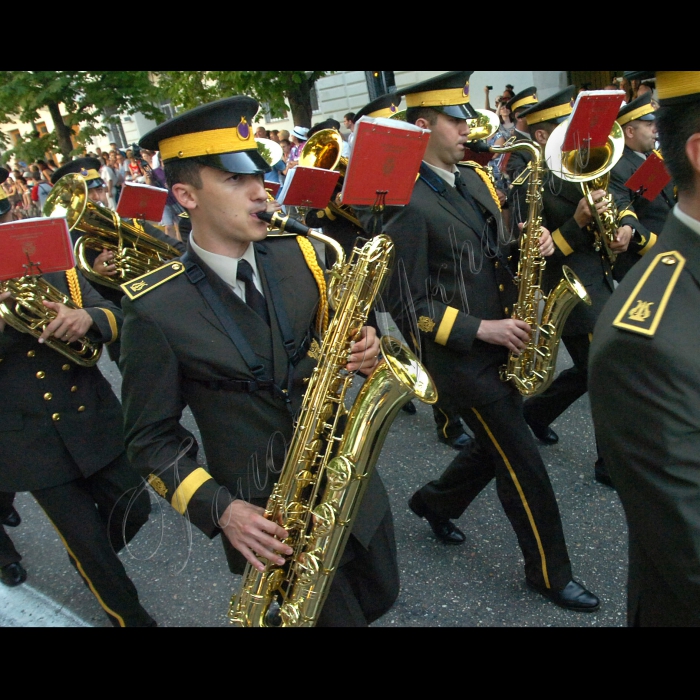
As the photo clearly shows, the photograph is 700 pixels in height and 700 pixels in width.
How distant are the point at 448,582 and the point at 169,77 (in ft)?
42.7

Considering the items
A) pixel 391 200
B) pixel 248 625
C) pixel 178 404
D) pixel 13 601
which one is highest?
pixel 391 200

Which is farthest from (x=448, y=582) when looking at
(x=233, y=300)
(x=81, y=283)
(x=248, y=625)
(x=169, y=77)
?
(x=169, y=77)

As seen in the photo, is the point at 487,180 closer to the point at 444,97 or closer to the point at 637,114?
the point at 444,97

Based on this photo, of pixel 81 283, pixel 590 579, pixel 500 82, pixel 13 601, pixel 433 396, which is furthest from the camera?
pixel 500 82

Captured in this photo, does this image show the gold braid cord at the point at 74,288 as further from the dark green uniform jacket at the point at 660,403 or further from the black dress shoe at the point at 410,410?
the black dress shoe at the point at 410,410

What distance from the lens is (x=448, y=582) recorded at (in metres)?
3.12

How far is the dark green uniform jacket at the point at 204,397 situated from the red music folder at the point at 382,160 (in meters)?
0.42

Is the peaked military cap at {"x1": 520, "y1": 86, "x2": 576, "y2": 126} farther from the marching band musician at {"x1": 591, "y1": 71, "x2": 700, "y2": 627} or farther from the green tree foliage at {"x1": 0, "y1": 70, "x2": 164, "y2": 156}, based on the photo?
the green tree foliage at {"x1": 0, "y1": 70, "x2": 164, "y2": 156}

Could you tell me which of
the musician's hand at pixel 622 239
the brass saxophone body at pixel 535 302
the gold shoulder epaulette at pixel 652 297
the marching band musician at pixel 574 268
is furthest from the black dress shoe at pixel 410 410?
the gold shoulder epaulette at pixel 652 297

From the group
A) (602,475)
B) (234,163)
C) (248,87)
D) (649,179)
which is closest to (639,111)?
(649,179)

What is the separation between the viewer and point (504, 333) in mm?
2650

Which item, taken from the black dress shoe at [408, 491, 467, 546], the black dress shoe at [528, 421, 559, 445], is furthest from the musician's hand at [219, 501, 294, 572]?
the black dress shoe at [528, 421, 559, 445]

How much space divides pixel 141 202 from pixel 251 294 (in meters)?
2.31

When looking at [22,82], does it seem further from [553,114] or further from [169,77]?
[553,114]
